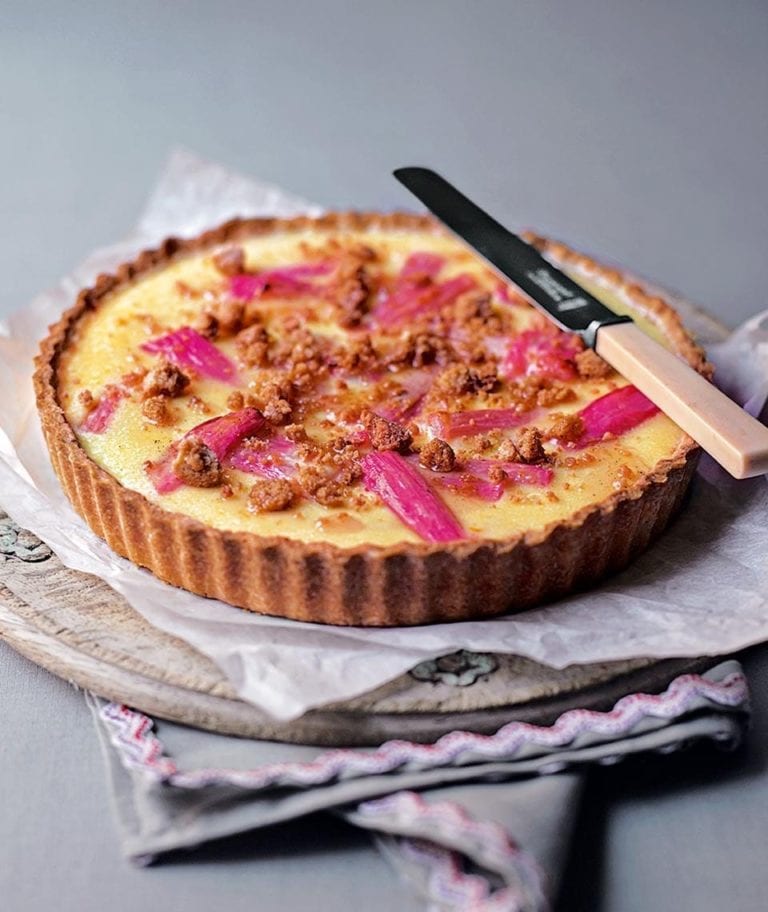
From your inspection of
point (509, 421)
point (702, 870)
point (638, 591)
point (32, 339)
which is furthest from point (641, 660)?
point (32, 339)

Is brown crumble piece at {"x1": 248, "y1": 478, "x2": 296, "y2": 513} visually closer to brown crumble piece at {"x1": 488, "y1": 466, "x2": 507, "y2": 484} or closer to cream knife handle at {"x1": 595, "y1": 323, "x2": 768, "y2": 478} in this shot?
brown crumble piece at {"x1": 488, "y1": 466, "x2": 507, "y2": 484}

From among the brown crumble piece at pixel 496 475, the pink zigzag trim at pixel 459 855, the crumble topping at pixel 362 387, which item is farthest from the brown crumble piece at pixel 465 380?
the pink zigzag trim at pixel 459 855

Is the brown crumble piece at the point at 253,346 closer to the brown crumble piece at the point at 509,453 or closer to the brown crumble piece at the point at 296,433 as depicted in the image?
the brown crumble piece at the point at 296,433

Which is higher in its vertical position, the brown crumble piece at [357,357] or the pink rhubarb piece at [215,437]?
the brown crumble piece at [357,357]

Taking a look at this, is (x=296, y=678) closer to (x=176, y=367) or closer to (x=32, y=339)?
(x=176, y=367)

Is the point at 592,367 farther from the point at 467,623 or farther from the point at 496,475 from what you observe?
the point at 467,623

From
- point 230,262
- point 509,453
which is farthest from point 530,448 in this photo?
point 230,262

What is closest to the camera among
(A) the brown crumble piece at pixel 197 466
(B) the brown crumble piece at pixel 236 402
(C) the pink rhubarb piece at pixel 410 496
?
(C) the pink rhubarb piece at pixel 410 496
